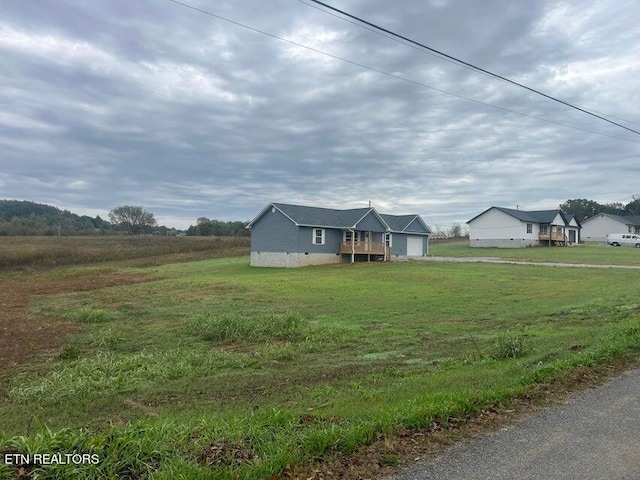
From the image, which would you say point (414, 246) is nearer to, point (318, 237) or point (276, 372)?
point (318, 237)

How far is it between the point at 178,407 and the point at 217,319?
6.64 metres

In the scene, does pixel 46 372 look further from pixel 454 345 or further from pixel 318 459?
pixel 454 345

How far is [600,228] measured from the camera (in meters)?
84.7

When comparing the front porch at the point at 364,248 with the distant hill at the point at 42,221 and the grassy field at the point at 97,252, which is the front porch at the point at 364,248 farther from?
the distant hill at the point at 42,221

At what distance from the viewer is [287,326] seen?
1279 centimetres

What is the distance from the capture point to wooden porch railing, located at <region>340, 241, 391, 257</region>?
140 ft

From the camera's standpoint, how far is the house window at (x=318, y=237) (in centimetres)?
4059

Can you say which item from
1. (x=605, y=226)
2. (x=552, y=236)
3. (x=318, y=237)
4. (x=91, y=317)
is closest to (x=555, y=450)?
(x=91, y=317)

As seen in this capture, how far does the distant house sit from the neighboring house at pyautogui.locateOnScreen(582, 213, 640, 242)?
774 inches

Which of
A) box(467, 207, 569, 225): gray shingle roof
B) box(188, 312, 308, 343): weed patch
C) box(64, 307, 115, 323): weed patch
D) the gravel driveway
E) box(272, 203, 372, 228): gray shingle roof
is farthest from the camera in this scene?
box(467, 207, 569, 225): gray shingle roof

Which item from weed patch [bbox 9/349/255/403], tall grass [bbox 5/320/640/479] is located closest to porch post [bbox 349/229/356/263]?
weed patch [bbox 9/349/255/403]

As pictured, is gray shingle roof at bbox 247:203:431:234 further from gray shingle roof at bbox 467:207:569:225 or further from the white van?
the white van

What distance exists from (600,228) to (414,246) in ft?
170

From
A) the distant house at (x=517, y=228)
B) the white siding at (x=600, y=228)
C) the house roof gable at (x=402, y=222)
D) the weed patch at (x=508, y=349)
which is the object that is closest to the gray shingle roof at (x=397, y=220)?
the house roof gable at (x=402, y=222)
